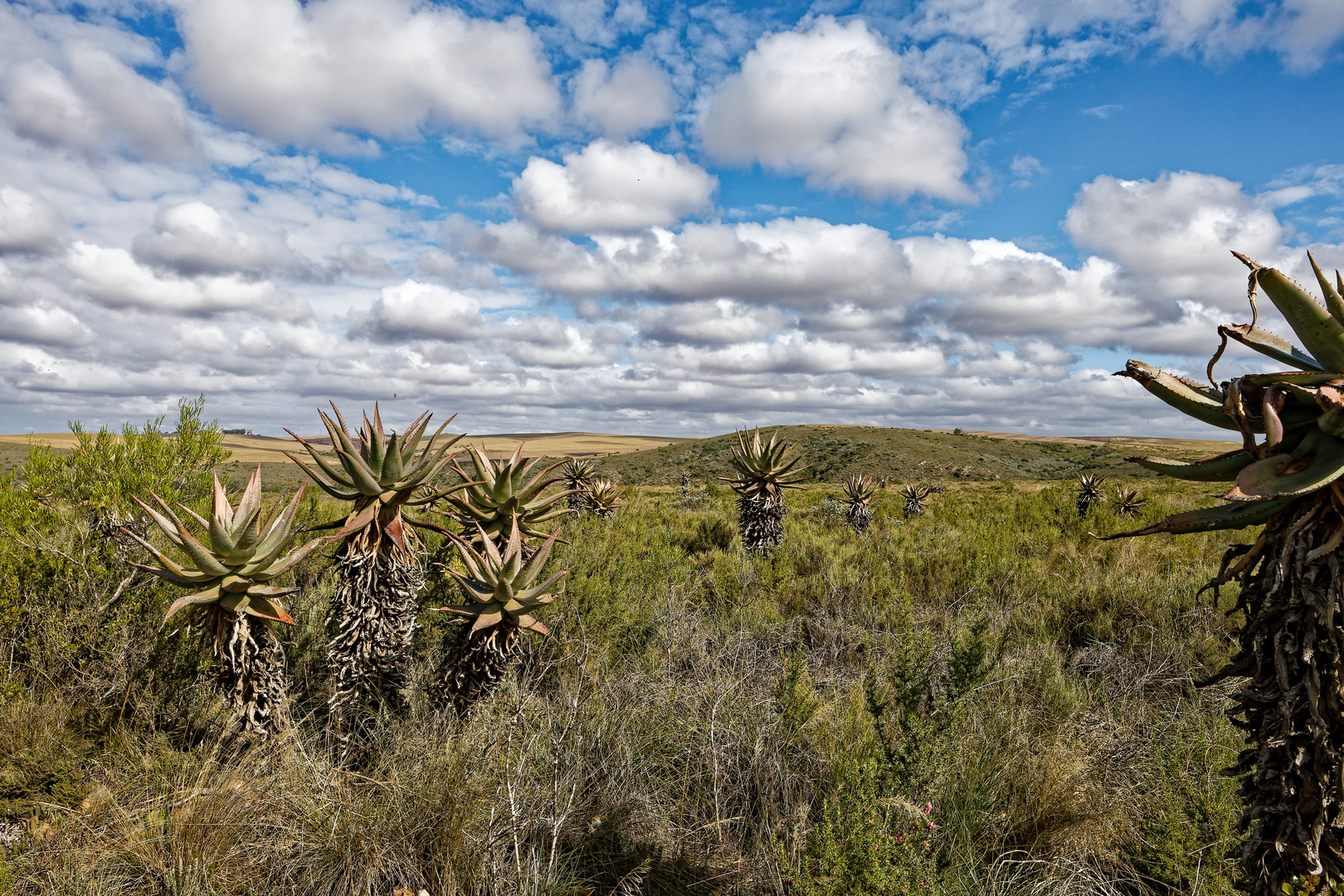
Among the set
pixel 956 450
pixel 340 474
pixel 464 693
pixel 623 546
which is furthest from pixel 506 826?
pixel 956 450

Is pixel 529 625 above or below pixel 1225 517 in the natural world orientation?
below

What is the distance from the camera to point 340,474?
13.0ft

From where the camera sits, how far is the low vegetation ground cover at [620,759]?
286 centimetres

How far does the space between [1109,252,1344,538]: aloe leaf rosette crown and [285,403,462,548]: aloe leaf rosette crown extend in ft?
11.9

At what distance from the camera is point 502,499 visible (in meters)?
4.51

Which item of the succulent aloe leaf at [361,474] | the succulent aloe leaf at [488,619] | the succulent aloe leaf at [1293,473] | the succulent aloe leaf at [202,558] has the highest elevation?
the succulent aloe leaf at [1293,473]

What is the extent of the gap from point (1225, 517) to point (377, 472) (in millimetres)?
4016

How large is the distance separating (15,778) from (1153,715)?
6832mm

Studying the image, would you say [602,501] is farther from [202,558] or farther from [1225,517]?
[1225,517]

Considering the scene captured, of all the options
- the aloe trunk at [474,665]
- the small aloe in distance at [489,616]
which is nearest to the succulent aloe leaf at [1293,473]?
the small aloe in distance at [489,616]

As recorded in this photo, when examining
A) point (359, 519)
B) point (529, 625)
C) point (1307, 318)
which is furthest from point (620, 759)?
point (1307, 318)

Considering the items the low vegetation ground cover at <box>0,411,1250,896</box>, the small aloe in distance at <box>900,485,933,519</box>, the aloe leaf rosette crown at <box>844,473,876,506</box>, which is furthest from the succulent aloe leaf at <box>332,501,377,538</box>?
the small aloe in distance at <box>900,485,933,519</box>

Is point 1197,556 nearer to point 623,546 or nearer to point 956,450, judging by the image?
point 623,546

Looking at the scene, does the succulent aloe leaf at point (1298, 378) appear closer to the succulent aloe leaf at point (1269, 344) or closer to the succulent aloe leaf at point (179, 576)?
the succulent aloe leaf at point (1269, 344)
